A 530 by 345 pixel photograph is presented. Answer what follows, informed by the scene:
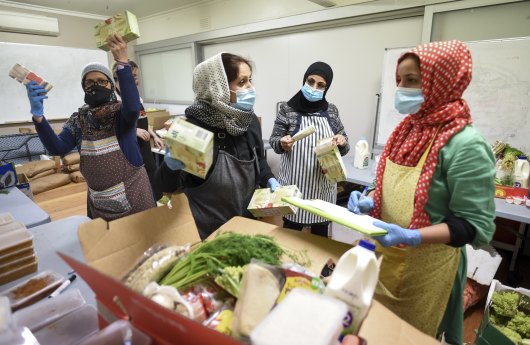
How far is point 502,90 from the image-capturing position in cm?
238

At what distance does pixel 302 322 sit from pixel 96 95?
1.63 metres

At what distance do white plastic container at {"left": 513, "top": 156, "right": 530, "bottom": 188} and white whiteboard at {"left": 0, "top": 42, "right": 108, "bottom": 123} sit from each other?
6.22m

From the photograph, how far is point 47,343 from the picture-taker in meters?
0.67

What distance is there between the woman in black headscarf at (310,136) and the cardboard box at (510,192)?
1.18m

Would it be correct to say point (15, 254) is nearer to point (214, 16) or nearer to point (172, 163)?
point (172, 163)

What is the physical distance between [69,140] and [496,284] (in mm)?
2696

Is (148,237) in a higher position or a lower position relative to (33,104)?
lower

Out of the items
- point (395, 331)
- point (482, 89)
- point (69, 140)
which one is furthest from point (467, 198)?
point (482, 89)

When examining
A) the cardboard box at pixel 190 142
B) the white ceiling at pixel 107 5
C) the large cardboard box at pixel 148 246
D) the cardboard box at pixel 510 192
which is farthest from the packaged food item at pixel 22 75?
the white ceiling at pixel 107 5

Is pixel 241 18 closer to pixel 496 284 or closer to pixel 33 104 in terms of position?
pixel 33 104

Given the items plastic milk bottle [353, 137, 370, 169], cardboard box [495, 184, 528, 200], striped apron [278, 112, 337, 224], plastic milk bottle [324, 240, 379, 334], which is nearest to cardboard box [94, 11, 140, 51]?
striped apron [278, 112, 337, 224]

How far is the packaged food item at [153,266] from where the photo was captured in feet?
1.97

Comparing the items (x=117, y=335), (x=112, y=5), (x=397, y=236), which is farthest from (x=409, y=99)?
(x=112, y=5)

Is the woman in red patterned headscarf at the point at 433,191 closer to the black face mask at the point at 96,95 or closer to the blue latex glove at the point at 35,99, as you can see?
the black face mask at the point at 96,95
